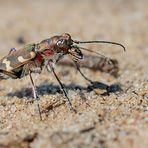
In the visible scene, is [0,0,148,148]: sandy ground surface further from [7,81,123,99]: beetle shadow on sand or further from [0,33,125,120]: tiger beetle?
[0,33,125,120]: tiger beetle

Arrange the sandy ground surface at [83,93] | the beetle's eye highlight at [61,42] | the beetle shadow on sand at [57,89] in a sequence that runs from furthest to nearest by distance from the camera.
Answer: the beetle shadow on sand at [57,89]
the beetle's eye highlight at [61,42]
the sandy ground surface at [83,93]

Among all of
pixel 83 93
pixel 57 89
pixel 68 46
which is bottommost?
pixel 83 93

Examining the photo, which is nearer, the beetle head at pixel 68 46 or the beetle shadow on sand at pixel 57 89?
the beetle head at pixel 68 46

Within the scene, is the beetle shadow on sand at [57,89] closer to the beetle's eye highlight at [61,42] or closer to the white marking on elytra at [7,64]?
the white marking on elytra at [7,64]

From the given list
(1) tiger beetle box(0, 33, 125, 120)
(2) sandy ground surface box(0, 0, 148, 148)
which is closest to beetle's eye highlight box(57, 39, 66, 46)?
(1) tiger beetle box(0, 33, 125, 120)

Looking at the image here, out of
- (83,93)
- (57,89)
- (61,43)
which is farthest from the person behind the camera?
(57,89)

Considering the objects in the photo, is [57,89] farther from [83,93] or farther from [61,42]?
[61,42]

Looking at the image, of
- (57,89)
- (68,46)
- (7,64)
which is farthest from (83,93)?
(7,64)

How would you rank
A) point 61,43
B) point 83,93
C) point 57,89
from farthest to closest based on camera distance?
point 57,89 < point 83,93 < point 61,43

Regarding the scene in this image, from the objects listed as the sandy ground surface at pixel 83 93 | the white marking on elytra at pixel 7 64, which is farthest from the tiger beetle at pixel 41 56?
the sandy ground surface at pixel 83 93
